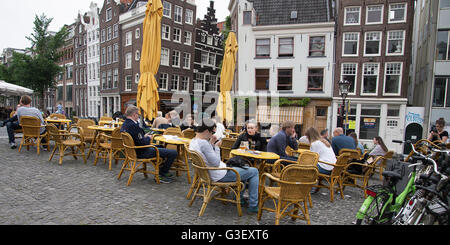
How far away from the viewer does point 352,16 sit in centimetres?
1997

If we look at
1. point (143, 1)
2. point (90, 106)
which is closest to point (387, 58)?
point (143, 1)

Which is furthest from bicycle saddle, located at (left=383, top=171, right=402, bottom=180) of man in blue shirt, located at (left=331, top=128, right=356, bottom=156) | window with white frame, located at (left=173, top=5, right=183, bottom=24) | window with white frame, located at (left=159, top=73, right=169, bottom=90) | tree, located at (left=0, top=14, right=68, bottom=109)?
window with white frame, located at (left=173, top=5, right=183, bottom=24)

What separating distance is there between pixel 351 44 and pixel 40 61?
2582cm

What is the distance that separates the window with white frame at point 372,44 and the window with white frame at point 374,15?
2.89 ft

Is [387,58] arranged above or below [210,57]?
below

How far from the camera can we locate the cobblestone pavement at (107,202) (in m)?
3.64

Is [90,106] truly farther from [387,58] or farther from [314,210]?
[314,210]

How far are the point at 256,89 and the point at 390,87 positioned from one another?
405 inches

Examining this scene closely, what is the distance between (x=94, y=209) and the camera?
3881 millimetres

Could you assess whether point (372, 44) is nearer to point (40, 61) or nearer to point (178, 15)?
point (178, 15)

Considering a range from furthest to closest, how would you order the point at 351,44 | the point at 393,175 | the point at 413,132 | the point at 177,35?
the point at 177,35 → the point at 351,44 → the point at 413,132 → the point at 393,175

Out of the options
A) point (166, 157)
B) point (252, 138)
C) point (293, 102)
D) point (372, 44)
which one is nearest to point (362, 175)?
point (252, 138)

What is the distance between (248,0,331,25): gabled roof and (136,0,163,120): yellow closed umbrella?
16.1 meters

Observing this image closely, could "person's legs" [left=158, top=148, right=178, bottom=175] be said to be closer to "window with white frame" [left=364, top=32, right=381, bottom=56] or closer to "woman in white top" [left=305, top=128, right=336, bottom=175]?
"woman in white top" [left=305, top=128, right=336, bottom=175]
